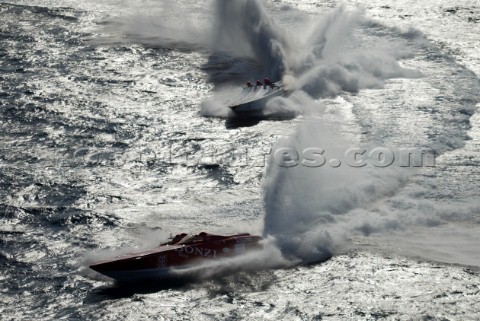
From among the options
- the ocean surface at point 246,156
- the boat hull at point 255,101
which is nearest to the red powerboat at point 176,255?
the ocean surface at point 246,156

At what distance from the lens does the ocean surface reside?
37562 millimetres

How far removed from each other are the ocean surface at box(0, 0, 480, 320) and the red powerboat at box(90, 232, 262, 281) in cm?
79

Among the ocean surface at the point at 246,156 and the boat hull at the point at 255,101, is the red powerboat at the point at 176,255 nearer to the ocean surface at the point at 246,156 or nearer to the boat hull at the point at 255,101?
the ocean surface at the point at 246,156

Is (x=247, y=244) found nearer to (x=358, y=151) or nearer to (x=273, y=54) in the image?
(x=358, y=151)

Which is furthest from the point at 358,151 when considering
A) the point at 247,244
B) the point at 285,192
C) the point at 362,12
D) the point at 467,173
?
the point at 362,12

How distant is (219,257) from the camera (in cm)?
3972

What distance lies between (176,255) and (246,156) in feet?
50.6

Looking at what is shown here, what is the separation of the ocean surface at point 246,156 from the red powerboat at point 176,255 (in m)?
0.79

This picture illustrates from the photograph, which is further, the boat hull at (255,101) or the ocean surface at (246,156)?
the boat hull at (255,101)

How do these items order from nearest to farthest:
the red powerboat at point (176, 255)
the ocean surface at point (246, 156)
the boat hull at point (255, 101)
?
1. the ocean surface at point (246, 156)
2. the red powerboat at point (176, 255)
3. the boat hull at point (255, 101)

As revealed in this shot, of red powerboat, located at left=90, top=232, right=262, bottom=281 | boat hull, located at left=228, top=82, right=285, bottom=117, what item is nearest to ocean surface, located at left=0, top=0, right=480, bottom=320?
boat hull, located at left=228, top=82, right=285, bottom=117

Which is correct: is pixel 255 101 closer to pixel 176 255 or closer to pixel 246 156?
pixel 246 156

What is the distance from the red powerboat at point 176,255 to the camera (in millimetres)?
38000

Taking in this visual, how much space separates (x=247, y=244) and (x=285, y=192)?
4596 millimetres
